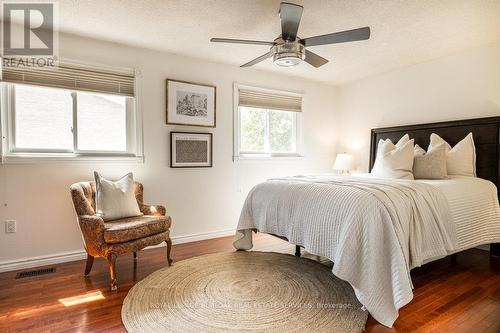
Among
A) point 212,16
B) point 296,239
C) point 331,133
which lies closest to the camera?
point 296,239

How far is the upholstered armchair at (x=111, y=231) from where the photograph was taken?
241cm

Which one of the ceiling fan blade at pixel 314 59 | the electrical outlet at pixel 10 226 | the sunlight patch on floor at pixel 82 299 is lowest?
the sunlight patch on floor at pixel 82 299

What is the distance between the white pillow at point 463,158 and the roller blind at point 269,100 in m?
2.13

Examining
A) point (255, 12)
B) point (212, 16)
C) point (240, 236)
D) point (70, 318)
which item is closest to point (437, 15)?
point (255, 12)

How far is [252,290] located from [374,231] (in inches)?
42.6

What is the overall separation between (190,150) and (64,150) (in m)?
1.41

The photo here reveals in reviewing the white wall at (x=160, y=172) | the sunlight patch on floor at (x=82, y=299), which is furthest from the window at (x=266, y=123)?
the sunlight patch on floor at (x=82, y=299)

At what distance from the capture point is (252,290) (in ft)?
7.64

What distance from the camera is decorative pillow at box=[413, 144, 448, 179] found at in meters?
3.18

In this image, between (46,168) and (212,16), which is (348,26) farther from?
(46,168)

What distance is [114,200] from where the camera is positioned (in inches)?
111

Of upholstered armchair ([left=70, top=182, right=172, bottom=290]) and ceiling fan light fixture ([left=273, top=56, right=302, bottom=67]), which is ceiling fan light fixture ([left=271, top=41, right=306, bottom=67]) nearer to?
ceiling fan light fixture ([left=273, top=56, right=302, bottom=67])

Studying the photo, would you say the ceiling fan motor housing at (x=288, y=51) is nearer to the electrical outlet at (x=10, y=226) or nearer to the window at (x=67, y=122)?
the window at (x=67, y=122)

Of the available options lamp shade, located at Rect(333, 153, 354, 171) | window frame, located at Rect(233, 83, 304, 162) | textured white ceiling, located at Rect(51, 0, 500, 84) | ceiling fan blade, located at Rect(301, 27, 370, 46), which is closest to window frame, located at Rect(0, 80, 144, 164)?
textured white ceiling, located at Rect(51, 0, 500, 84)
